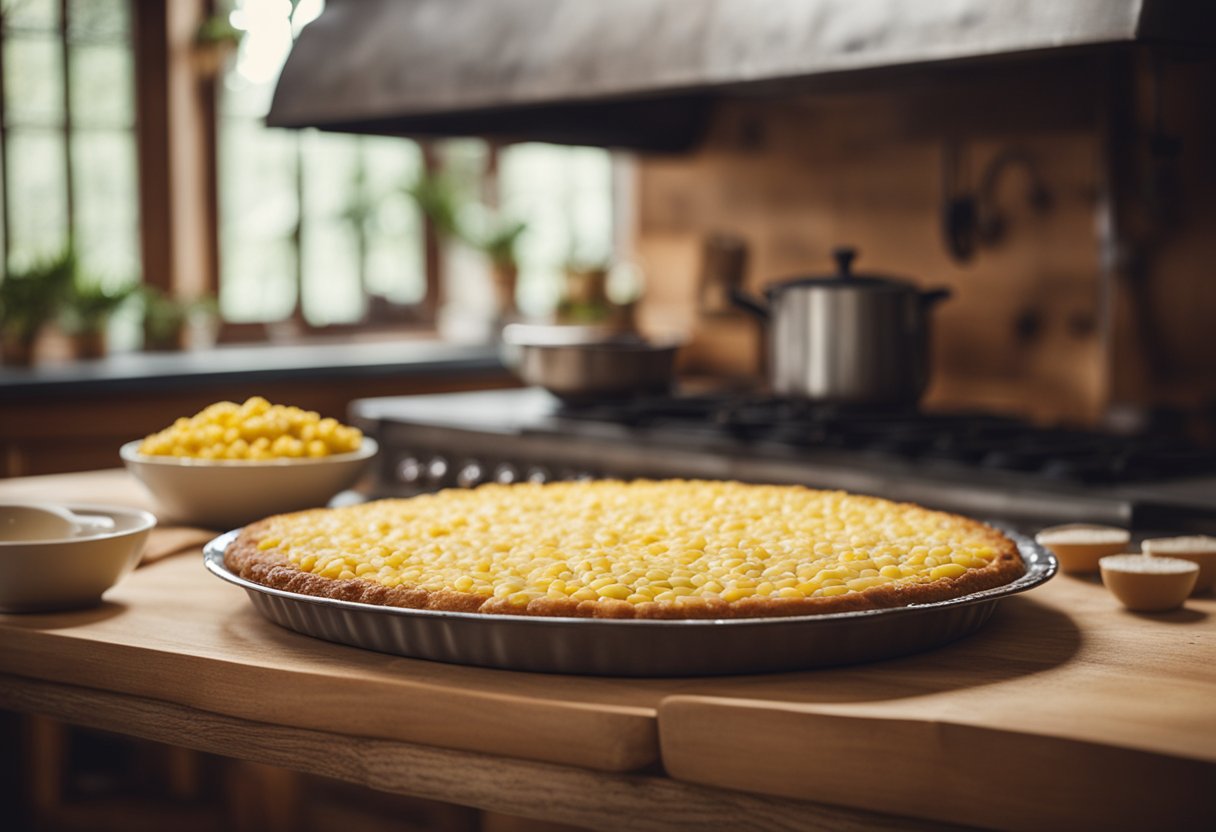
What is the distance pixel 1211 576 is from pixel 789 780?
718mm

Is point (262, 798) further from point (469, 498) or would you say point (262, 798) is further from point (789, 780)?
point (789, 780)

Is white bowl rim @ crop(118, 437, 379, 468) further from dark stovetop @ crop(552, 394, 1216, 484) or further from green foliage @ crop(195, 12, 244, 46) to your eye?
green foliage @ crop(195, 12, 244, 46)

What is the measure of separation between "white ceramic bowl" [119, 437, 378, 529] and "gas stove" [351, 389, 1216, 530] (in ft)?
1.09

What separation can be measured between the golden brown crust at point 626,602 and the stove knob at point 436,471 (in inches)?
56.9

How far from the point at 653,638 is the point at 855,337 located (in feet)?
4.89

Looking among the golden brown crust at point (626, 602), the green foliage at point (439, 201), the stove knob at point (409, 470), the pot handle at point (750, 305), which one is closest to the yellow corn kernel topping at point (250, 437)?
the golden brown crust at point (626, 602)

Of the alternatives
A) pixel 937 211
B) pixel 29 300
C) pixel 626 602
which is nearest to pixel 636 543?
pixel 626 602

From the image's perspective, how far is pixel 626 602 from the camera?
3.96 feet

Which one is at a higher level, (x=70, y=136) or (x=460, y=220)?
(x=70, y=136)

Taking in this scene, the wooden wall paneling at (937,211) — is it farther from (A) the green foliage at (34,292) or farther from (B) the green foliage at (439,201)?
(A) the green foliage at (34,292)

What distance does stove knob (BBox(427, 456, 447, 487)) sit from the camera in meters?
2.85

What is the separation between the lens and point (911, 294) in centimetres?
257

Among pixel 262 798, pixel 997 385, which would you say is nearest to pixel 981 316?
pixel 997 385

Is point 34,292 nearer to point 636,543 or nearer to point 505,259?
point 505,259
